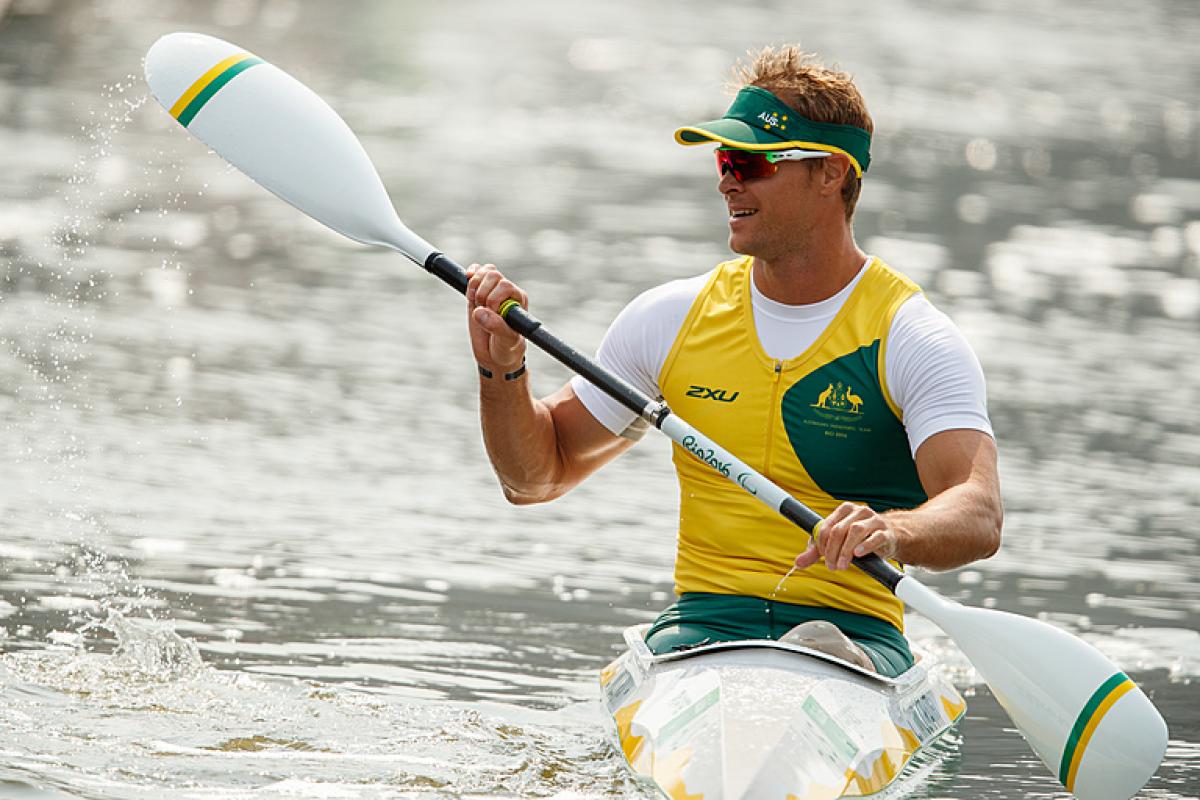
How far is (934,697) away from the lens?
512cm

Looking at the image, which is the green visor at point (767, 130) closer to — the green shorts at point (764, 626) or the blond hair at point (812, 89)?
the blond hair at point (812, 89)

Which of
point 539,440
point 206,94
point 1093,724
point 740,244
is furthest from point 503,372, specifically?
point 1093,724

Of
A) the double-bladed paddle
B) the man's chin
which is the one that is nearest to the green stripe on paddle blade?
the double-bladed paddle

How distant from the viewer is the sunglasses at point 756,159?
16.7 feet

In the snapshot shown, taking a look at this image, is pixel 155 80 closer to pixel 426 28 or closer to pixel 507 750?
pixel 507 750

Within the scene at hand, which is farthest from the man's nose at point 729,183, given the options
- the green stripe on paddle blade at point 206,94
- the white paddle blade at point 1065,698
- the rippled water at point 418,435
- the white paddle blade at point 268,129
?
the green stripe on paddle blade at point 206,94

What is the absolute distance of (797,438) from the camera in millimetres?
5055

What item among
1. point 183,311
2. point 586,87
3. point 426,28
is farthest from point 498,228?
point 426,28

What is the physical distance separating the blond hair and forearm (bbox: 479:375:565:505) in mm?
927

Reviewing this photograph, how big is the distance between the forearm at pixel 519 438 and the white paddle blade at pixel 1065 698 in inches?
40.1

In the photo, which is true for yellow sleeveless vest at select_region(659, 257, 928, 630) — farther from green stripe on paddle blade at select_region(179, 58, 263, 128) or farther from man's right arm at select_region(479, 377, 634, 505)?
green stripe on paddle blade at select_region(179, 58, 263, 128)

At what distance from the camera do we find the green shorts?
16.5 feet

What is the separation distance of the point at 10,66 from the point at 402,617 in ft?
53.5

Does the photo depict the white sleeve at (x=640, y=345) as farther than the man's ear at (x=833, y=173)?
Yes
